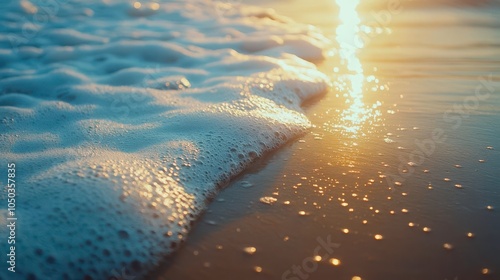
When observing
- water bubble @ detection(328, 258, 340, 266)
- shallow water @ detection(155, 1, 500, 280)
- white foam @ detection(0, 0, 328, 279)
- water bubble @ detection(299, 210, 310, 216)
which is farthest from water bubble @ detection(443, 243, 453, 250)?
white foam @ detection(0, 0, 328, 279)

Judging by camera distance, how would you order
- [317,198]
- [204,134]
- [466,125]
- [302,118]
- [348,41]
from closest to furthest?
[317,198]
[204,134]
[466,125]
[302,118]
[348,41]

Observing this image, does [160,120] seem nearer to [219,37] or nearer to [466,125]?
[466,125]

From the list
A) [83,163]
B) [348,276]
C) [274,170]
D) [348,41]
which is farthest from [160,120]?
[348,41]

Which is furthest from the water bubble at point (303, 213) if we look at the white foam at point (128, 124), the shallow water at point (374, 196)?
the white foam at point (128, 124)

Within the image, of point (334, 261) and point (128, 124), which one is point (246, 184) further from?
point (128, 124)

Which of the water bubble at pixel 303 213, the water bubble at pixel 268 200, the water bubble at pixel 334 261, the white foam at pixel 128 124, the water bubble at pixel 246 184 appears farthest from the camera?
the water bubble at pixel 246 184

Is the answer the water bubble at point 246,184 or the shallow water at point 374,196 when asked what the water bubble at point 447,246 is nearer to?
the shallow water at point 374,196

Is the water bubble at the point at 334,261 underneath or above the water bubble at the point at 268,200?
underneath
